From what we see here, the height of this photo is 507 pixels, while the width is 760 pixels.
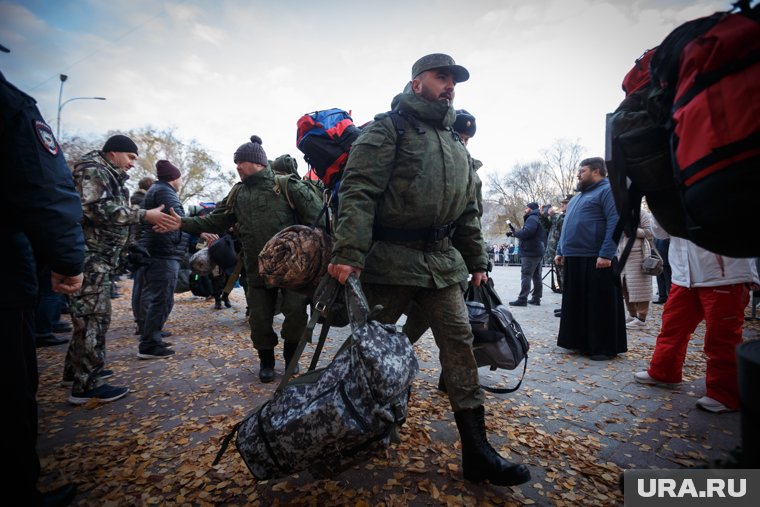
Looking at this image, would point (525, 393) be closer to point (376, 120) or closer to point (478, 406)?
point (478, 406)

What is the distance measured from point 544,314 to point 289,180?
19.3ft

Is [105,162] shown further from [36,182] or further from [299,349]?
[299,349]

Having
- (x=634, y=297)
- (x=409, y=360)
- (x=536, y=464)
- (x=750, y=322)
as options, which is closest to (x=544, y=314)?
(x=634, y=297)

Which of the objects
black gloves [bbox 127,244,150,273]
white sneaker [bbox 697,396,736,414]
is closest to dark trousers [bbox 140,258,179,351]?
black gloves [bbox 127,244,150,273]

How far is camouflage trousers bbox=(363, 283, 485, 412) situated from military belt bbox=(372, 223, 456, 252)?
0.27 m

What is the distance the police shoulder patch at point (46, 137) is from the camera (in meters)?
1.53

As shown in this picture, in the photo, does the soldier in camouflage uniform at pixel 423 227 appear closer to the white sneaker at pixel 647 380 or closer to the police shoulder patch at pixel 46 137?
the police shoulder patch at pixel 46 137

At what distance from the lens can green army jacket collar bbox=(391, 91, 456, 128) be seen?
7.11 ft

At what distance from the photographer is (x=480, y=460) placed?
6.40 ft

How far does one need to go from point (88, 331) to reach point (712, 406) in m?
5.38

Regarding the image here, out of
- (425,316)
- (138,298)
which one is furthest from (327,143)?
(138,298)

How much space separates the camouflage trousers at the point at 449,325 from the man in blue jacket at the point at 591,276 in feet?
9.41

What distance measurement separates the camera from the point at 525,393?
3.24m

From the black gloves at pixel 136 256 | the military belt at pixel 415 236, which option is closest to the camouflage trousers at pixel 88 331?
the black gloves at pixel 136 256
